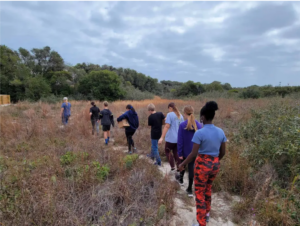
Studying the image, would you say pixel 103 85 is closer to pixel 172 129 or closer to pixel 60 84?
pixel 60 84

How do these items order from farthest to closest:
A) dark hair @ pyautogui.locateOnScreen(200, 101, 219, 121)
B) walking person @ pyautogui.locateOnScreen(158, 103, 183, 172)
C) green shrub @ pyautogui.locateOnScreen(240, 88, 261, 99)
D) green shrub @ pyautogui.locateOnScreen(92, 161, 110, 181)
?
green shrub @ pyautogui.locateOnScreen(240, 88, 261, 99)
walking person @ pyautogui.locateOnScreen(158, 103, 183, 172)
green shrub @ pyautogui.locateOnScreen(92, 161, 110, 181)
dark hair @ pyautogui.locateOnScreen(200, 101, 219, 121)

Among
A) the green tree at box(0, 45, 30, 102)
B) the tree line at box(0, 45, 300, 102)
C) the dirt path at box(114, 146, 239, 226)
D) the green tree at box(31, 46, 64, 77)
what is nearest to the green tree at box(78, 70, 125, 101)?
the tree line at box(0, 45, 300, 102)

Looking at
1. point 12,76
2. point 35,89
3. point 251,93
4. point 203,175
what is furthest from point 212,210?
point 12,76

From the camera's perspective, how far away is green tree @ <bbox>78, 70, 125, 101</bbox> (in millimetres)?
31781

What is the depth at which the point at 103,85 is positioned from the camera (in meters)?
31.9

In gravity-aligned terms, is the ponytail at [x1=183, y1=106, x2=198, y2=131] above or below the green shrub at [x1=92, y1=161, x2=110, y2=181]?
above

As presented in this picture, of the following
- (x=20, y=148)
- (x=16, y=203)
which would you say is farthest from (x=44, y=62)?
(x=16, y=203)

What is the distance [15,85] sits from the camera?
94.3ft

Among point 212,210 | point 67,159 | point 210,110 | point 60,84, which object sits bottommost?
point 212,210

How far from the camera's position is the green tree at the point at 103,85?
104 ft

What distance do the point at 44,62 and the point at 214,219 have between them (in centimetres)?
4312

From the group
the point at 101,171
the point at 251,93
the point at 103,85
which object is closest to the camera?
the point at 101,171

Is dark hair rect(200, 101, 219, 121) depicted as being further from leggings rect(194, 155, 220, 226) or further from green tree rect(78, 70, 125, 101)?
green tree rect(78, 70, 125, 101)

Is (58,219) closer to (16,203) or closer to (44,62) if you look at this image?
(16,203)
